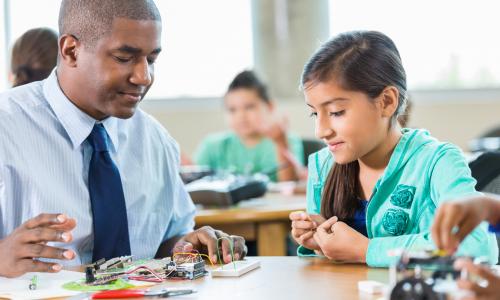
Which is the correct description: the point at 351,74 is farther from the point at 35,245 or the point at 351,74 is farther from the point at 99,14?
the point at 35,245

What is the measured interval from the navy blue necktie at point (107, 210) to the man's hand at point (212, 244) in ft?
0.50

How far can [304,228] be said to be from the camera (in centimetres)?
196

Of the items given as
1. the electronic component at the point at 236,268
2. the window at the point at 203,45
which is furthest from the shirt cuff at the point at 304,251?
the window at the point at 203,45

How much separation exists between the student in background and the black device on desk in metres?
0.79

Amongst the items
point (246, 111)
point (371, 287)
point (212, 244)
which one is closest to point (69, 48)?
point (212, 244)

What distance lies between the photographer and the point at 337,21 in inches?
233

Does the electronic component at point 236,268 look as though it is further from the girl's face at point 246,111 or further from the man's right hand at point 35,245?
the girl's face at point 246,111

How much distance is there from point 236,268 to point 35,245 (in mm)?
434

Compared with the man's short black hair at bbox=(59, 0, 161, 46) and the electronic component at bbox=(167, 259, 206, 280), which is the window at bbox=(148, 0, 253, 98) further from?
the electronic component at bbox=(167, 259, 206, 280)

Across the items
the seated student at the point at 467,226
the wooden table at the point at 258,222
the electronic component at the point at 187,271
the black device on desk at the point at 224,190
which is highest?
the seated student at the point at 467,226

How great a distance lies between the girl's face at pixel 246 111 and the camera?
15.6 feet

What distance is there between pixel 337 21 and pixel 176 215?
3798mm

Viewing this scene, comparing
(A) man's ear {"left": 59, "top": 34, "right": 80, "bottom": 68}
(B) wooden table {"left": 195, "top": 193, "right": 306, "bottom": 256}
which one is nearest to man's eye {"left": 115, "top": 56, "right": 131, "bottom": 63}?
(A) man's ear {"left": 59, "top": 34, "right": 80, "bottom": 68}

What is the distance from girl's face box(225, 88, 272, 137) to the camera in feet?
15.6
